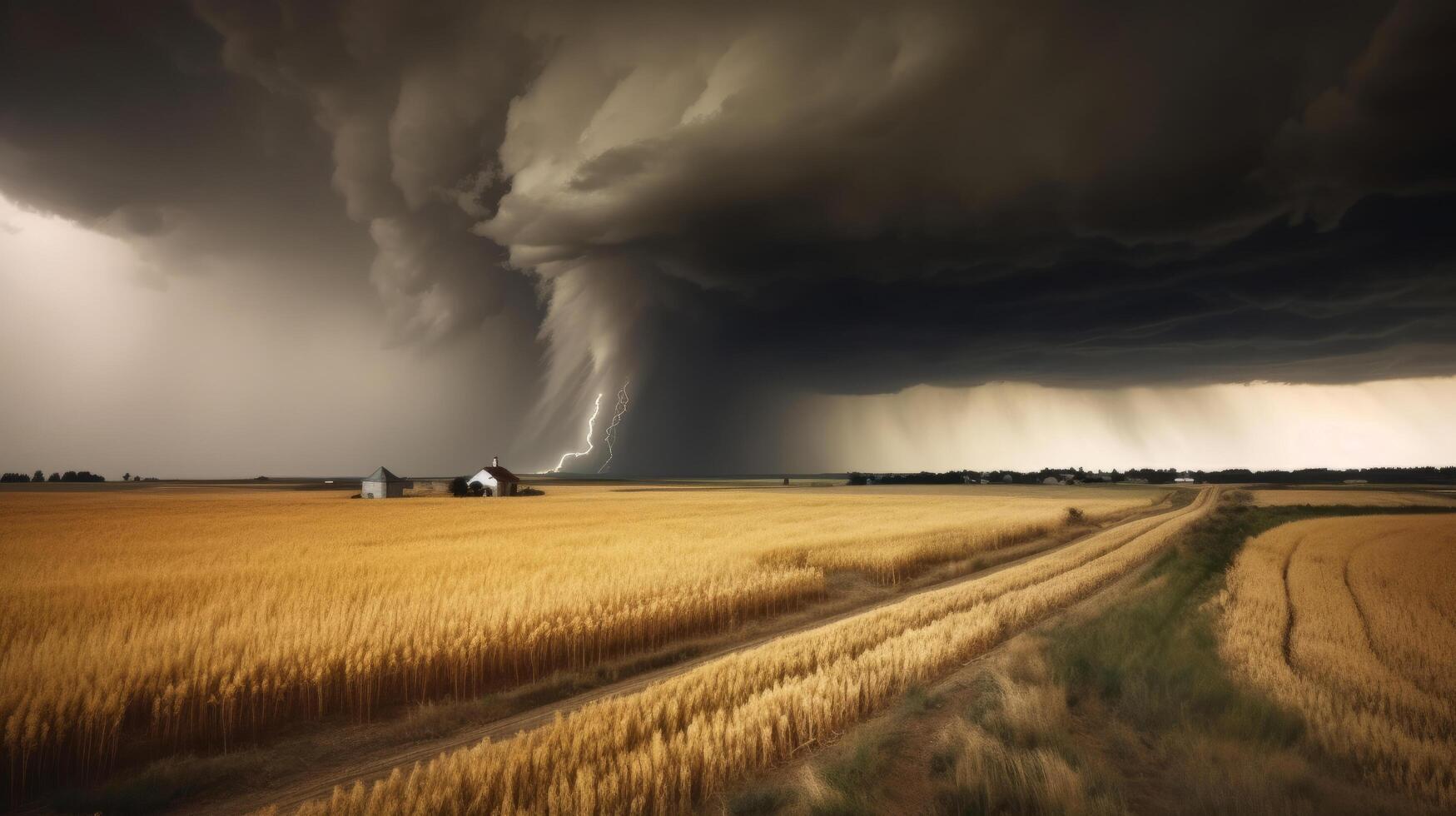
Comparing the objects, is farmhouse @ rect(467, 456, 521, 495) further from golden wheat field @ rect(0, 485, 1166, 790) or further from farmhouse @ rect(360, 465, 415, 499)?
golden wheat field @ rect(0, 485, 1166, 790)

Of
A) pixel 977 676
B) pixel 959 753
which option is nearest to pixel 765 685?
pixel 959 753

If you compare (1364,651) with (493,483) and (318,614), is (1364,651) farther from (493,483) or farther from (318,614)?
(493,483)

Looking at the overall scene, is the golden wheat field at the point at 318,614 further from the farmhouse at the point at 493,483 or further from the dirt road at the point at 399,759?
the farmhouse at the point at 493,483

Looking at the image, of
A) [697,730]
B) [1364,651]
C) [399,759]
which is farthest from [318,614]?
[1364,651]

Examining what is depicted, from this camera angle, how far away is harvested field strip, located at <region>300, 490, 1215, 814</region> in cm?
486

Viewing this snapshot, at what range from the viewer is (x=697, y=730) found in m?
6.10

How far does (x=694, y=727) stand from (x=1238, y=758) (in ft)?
18.6

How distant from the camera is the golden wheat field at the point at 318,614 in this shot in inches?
290

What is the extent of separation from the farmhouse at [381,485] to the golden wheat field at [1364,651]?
308 ft

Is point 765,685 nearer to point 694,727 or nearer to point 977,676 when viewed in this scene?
point 694,727

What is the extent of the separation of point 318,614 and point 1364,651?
1944cm

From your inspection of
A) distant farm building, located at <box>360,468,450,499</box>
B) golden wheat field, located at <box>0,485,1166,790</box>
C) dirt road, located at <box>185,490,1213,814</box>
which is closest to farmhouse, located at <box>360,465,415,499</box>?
distant farm building, located at <box>360,468,450,499</box>

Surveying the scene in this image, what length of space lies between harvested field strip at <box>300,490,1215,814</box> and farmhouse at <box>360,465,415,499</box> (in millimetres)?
89922

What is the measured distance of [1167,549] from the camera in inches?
913
